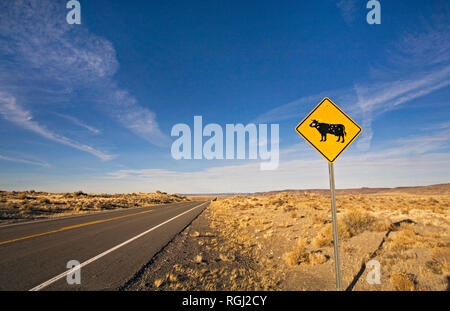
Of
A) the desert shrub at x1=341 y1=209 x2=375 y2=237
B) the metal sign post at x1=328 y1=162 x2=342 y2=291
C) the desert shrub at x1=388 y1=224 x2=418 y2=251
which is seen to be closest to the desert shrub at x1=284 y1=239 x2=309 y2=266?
the metal sign post at x1=328 y1=162 x2=342 y2=291

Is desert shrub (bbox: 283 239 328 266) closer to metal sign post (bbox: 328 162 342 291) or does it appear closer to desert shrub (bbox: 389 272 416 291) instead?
desert shrub (bbox: 389 272 416 291)

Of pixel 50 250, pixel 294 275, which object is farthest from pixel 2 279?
pixel 294 275

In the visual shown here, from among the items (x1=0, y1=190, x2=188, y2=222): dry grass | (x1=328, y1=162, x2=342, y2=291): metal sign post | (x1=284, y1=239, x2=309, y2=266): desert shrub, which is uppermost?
(x1=328, y1=162, x2=342, y2=291): metal sign post

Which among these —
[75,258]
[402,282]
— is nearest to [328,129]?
[402,282]

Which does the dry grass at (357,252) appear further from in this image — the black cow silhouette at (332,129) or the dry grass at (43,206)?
the dry grass at (43,206)

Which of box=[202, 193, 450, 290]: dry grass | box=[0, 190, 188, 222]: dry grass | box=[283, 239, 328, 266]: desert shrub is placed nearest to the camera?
box=[202, 193, 450, 290]: dry grass

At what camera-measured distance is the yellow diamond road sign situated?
3.99 meters

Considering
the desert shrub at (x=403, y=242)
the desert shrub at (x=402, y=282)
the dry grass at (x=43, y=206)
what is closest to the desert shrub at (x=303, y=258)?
the desert shrub at (x=402, y=282)

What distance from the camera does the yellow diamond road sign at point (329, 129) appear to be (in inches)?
157

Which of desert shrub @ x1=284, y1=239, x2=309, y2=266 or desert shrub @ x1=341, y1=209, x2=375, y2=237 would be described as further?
desert shrub @ x1=341, y1=209, x2=375, y2=237

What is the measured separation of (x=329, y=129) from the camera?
408cm

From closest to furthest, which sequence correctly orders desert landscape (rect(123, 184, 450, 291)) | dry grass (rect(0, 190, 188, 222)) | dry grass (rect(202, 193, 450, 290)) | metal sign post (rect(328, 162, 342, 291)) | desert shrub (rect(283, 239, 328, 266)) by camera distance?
metal sign post (rect(328, 162, 342, 291)), desert landscape (rect(123, 184, 450, 291)), dry grass (rect(202, 193, 450, 290)), desert shrub (rect(283, 239, 328, 266)), dry grass (rect(0, 190, 188, 222))
